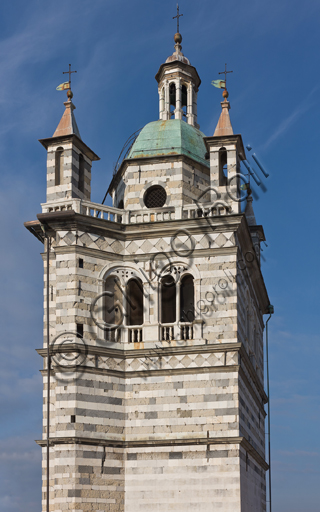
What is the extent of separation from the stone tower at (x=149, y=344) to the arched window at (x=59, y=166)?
41mm

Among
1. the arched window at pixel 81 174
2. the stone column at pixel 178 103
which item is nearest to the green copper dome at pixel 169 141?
the stone column at pixel 178 103

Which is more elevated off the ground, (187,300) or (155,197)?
(155,197)

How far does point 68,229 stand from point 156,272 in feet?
11.0

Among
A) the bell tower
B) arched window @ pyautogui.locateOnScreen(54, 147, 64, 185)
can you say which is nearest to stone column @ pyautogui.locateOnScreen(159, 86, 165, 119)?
the bell tower

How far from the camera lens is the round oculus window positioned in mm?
29938

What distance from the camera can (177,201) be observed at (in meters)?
29.5

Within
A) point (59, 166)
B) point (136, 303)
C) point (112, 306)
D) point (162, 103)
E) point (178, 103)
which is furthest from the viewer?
point (162, 103)

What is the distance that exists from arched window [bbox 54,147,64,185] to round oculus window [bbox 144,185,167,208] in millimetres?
3741

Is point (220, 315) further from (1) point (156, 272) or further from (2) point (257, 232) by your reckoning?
(2) point (257, 232)

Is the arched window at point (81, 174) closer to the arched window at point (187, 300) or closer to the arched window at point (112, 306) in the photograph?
the arched window at point (112, 306)

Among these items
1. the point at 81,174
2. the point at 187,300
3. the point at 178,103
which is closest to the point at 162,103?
the point at 178,103

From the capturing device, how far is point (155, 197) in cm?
3008

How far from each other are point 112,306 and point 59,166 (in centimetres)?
543

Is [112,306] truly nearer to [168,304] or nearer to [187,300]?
[168,304]
